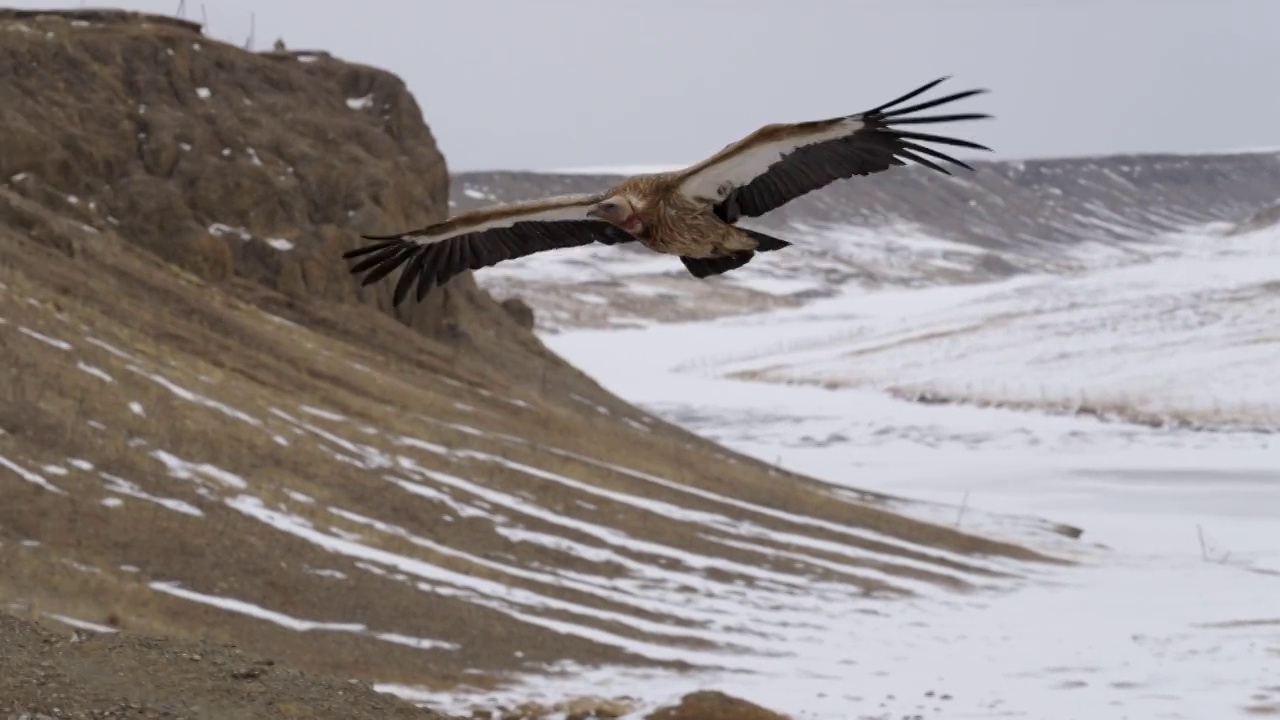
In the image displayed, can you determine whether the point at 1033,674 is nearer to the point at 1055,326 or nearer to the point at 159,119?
the point at 159,119

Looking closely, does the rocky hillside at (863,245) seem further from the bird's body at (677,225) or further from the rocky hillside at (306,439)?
the bird's body at (677,225)

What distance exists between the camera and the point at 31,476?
63.0 feet

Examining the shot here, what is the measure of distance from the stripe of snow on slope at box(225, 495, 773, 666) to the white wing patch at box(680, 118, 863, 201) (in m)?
11.4

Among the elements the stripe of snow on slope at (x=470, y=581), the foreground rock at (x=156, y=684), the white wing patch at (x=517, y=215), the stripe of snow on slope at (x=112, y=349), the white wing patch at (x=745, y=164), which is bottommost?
the stripe of snow on slope at (x=470, y=581)

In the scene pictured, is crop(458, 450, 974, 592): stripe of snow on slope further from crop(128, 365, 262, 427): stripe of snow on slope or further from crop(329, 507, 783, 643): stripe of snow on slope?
crop(329, 507, 783, 643): stripe of snow on slope

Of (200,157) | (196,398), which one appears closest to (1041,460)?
(200,157)

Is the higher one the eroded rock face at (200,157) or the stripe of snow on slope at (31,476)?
the eroded rock face at (200,157)

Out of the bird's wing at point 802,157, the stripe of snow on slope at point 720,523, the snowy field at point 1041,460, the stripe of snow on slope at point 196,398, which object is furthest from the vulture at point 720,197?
the stripe of snow on slope at point 720,523

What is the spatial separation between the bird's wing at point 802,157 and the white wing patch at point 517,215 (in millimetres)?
726

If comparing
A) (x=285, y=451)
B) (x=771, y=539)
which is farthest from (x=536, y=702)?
(x=771, y=539)

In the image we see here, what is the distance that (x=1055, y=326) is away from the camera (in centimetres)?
6956

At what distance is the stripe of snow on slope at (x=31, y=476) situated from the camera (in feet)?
62.6

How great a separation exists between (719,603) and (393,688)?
6636 mm

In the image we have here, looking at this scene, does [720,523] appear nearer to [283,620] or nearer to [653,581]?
[653,581]
